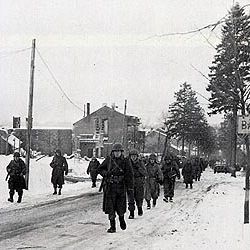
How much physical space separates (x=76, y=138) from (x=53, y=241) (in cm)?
8146

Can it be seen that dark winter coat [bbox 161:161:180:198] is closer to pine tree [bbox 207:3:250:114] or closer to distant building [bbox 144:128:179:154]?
pine tree [bbox 207:3:250:114]

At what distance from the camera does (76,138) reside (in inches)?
3605

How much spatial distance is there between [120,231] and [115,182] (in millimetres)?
1162

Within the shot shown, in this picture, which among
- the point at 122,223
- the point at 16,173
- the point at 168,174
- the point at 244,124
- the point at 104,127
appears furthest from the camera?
the point at 104,127

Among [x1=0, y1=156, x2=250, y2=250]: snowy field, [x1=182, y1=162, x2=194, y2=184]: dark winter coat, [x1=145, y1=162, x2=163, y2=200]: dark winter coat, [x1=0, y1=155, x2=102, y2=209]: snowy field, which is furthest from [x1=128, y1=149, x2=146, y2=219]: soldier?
[x1=182, y1=162, x2=194, y2=184]: dark winter coat

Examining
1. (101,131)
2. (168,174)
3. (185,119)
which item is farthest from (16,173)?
(101,131)

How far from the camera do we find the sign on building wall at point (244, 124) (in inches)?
482

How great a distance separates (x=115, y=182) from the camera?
11.3 metres

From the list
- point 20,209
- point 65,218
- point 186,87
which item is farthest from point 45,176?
point 186,87

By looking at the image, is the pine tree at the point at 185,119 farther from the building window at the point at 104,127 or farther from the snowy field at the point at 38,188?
the snowy field at the point at 38,188

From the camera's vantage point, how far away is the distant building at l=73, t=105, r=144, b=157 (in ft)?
283

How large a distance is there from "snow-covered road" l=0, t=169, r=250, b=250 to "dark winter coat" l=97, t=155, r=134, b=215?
0.58m

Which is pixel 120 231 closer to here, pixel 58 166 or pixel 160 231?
pixel 160 231

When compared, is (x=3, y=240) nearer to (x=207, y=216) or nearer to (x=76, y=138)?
(x=207, y=216)
